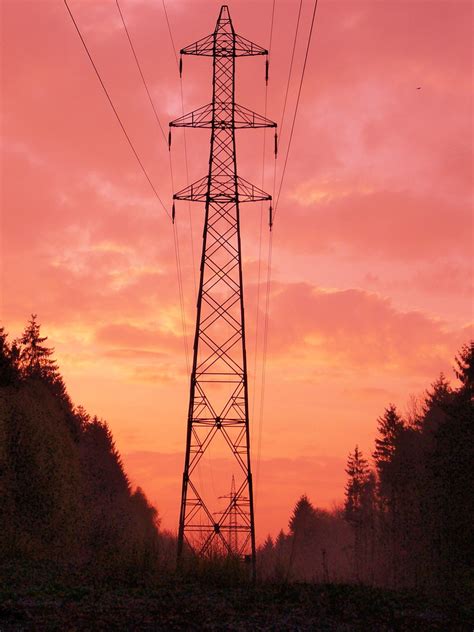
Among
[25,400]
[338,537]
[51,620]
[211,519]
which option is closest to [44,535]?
[25,400]

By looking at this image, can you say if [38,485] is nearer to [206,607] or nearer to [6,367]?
[6,367]

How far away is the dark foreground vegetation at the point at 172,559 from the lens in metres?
14.8

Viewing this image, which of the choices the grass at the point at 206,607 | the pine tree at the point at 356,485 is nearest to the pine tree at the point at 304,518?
the pine tree at the point at 356,485

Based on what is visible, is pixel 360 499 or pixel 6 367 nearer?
pixel 6 367

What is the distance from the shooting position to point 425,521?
143 feet

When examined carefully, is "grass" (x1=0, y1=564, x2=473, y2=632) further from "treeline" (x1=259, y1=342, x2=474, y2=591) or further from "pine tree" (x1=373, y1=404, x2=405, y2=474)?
"pine tree" (x1=373, y1=404, x2=405, y2=474)

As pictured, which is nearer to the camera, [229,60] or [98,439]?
[229,60]

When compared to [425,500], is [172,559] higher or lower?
lower

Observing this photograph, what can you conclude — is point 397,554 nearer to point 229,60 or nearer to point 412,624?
point 229,60

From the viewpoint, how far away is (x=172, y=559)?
840 inches

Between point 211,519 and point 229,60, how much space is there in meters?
16.4

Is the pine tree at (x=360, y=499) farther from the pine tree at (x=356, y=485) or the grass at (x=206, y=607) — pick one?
the grass at (x=206, y=607)

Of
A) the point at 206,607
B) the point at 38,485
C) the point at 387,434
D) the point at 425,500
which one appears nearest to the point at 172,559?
the point at 206,607

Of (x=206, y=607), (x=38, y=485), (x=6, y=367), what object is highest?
(x=6, y=367)
